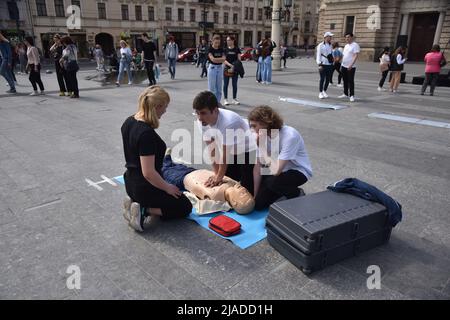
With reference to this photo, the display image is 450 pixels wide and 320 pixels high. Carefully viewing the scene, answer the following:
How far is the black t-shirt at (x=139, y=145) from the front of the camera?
2.95 meters

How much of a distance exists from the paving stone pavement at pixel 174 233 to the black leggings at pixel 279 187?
64 cm

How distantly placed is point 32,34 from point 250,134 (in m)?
40.6

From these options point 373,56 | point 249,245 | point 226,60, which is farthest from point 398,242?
point 373,56

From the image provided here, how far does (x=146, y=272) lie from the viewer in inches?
106

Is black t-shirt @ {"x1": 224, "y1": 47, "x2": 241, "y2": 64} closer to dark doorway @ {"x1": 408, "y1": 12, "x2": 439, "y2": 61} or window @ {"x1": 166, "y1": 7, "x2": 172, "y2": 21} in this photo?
dark doorway @ {"x1": 408, "y1": 12, "x2": 439, "y2": 61}

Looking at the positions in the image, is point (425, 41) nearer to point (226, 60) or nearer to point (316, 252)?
point (226, 60)

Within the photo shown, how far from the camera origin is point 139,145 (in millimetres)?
2961

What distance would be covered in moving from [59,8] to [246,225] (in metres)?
42.9

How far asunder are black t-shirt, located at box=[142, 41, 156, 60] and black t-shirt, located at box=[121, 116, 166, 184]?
10.2 m

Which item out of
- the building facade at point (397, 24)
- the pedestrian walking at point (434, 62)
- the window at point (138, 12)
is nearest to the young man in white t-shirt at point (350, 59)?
the pedestrian walking at point (434, 62)

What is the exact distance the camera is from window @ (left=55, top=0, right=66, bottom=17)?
123 feet

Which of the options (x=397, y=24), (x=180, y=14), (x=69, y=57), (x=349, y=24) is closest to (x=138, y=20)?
(x=180, y=14)

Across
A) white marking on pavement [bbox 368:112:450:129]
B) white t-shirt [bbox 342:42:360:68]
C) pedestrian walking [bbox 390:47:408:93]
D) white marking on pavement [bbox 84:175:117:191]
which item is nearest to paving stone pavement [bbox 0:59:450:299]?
white marking on pavement [bbox 84:175:117:191]

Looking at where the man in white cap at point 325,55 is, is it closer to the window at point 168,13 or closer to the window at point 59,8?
the window at point 59,8
